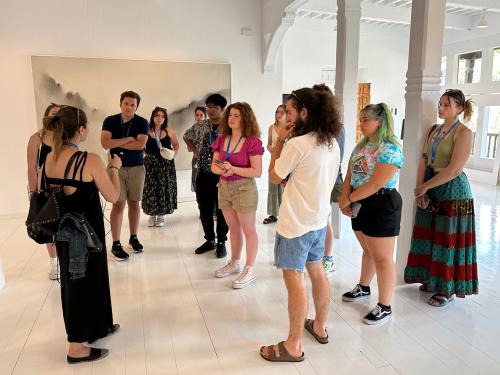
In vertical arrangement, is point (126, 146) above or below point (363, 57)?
below

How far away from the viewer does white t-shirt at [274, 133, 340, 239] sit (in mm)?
1854

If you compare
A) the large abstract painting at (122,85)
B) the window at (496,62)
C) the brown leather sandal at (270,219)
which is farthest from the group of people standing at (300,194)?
the window at (496,62)

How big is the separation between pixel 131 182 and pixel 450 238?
268 cm

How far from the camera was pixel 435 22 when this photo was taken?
271 cm

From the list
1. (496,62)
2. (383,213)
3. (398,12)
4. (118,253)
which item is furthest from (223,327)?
(496,62)

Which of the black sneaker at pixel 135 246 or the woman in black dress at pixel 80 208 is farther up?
the woman in black dress at pixel 80 208

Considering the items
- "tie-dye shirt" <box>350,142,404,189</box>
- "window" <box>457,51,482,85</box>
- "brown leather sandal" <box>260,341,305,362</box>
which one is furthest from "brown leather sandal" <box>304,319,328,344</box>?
"window" <box>457,51,482,85</box>

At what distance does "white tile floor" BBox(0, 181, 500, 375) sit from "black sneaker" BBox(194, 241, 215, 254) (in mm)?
203

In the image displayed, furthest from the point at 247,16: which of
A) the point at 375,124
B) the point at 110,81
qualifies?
the point at 375,124

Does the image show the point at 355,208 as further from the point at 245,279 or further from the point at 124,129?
the point at 124,129

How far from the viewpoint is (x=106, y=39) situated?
5.45m

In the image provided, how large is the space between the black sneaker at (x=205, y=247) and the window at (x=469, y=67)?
787cm

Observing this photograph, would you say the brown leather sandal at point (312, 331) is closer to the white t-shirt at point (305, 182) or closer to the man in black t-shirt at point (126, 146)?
the white t-shirt at point (305, 182)

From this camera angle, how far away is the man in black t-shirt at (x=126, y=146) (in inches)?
135
